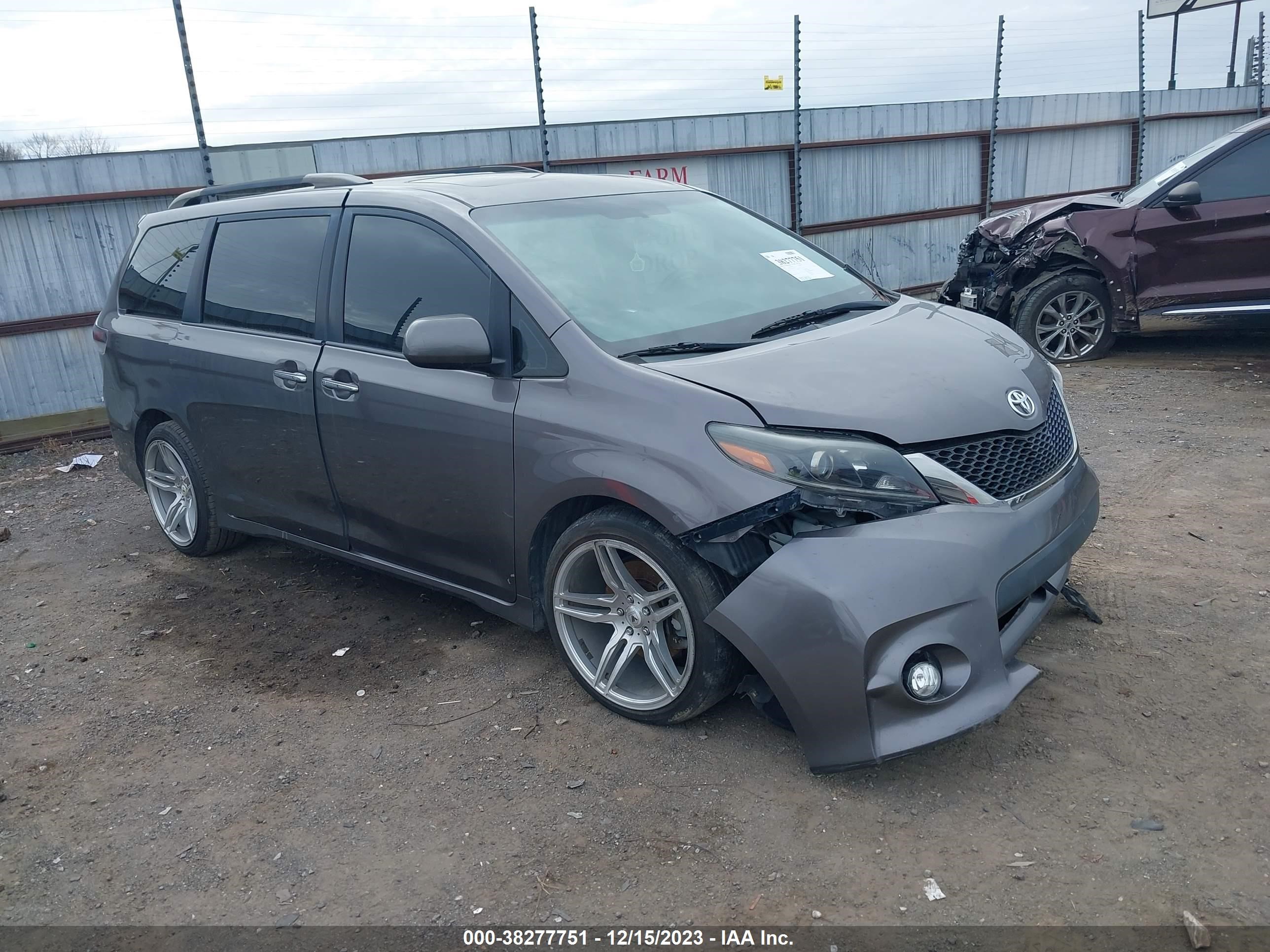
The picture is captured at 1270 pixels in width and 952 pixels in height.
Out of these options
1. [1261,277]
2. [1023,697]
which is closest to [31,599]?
[1023,697]

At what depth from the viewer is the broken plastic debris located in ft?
25.5

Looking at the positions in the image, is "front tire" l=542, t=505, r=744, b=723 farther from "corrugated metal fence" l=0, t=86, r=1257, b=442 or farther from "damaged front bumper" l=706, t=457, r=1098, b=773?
"corrugated metal fence" l=0, t=86, r=1257, b=442

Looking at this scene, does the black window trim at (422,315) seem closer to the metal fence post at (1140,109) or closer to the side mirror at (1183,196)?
the side mirror at (1183,196)

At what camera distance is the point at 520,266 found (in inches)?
139

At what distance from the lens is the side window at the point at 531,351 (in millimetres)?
3371

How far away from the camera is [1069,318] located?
8.52 metres

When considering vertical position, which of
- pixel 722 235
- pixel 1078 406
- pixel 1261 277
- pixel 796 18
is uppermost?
pixel 796 18

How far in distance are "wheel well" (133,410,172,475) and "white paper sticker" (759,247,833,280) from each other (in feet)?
10.4

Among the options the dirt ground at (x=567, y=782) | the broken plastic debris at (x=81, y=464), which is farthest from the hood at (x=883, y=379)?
the broken plastic debris at (x=81, y=464)

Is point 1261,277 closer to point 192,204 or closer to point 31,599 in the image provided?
point 192,204

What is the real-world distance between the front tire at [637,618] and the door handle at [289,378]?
1477mm

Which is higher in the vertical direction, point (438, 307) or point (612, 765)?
point (438, 307)

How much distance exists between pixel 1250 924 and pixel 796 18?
1072 cm

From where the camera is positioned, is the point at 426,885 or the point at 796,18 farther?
the point at 796,18
